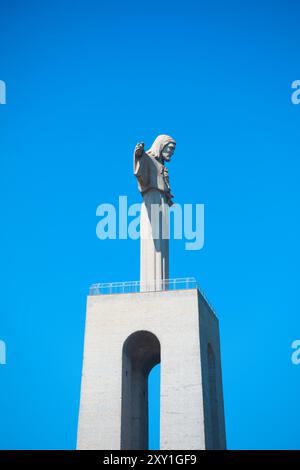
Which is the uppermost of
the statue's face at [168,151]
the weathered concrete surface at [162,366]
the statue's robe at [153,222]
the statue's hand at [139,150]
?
the statue's face at [168,151]

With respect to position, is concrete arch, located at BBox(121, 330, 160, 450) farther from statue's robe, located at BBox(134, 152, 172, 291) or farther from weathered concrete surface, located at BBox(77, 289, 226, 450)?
statue's robe, located at BBox(134, 152, 172, 291)

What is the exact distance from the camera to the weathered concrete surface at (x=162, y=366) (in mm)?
19500

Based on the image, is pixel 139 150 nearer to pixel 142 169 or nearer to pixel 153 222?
pixel 142 169

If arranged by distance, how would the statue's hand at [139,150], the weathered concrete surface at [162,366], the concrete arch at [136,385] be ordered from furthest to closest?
1. the statue's hand at [139,150]
2. the concrete arch at [136,385]
3. the weathered concrete surface at [162,366]

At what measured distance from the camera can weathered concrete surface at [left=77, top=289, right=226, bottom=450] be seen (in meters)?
19.5

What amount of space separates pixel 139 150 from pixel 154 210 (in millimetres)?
2875

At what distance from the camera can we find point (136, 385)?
2309cm

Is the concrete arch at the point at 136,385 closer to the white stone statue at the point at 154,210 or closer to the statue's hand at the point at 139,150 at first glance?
the white stone statue at the point at 154,210

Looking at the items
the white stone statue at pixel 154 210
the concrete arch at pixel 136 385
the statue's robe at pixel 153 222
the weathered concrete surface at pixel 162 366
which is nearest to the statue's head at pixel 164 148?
the white stone statue at pixel 154 210

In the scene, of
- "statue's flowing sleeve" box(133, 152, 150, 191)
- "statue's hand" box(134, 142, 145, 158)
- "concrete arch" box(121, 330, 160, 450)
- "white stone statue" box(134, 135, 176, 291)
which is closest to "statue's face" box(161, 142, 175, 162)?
"white stone statue" box(134, 135, 176, 291)

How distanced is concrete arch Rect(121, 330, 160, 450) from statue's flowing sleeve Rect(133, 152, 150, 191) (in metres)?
6.96

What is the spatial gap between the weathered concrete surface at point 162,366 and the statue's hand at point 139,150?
603cm
